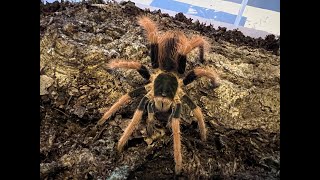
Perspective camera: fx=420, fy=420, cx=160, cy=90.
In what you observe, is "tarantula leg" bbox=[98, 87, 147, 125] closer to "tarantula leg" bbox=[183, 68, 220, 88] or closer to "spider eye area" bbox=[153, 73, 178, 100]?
"spider eye area" bbox=[153, 73, 178, 100]

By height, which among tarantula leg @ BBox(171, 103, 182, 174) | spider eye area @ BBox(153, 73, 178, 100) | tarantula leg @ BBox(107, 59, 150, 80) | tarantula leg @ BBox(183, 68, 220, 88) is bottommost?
tarantula leg @ BBox(171, 103, 182, 174)

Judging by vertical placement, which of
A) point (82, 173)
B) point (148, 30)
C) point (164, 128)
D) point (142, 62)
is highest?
point (148, 30)

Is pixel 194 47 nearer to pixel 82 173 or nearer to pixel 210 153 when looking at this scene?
pixel 210 153

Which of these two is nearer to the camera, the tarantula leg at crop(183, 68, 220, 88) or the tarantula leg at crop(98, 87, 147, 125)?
the tarantula leg at crop(98, 87, 147, 125)

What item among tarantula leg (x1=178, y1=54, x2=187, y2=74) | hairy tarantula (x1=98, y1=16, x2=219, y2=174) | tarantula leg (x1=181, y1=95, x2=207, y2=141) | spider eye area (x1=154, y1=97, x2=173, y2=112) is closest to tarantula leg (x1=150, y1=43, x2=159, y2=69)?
hairy tarantula (x1=98, y1=16, x2=219, y2=174)

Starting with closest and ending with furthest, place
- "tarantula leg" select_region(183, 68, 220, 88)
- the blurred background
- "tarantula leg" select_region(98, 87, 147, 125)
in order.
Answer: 1. "tarantula leg" select_region(98, 87, 147, 125)
2. "tarantula leg" select_region(183, 68, 220, 88)
3. the blurred background

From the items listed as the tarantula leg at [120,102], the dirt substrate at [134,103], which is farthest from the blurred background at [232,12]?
the tarantula leg at [120,102]
